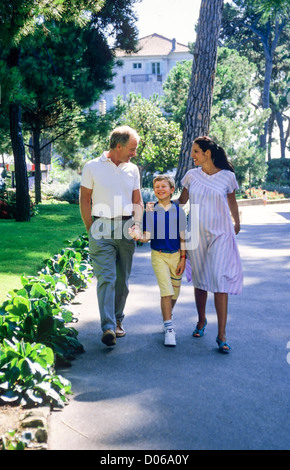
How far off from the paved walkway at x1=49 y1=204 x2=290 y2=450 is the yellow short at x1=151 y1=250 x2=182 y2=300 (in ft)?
1.63

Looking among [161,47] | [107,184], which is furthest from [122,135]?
[161,47]

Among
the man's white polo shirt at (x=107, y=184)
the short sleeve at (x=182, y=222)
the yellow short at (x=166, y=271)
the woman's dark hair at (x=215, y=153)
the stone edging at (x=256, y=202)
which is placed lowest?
the stone edging at (x=256, y=202)

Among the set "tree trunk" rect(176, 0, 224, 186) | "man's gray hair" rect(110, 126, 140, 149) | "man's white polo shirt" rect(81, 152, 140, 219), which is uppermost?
"tree trunk" rect(176, 0, 224, 186)

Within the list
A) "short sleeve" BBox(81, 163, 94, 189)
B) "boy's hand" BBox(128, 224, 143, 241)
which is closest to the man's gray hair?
"short sleeve" BBox(81, 163, 94, 189)

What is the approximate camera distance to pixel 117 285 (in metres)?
5.71

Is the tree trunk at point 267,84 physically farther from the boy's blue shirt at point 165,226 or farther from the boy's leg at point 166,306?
the boy's leg at point 166,306

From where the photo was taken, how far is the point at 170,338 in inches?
213

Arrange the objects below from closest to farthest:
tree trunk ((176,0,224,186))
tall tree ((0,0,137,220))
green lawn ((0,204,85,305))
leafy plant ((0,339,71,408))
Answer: leafy plant ((0,339,71,408)) < green lawn ((0,204,85,305)) < tall tree ((0,0,137,220)) < tree trunk ((176,0,224,186))

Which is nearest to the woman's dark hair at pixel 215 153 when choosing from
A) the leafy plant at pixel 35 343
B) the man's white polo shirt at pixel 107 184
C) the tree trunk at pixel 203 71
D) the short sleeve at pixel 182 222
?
the short sleeve at pixel 182 222

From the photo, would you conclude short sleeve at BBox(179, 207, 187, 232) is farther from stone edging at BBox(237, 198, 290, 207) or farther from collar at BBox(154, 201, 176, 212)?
stone edging at BBox(237, 198, 290, 207)

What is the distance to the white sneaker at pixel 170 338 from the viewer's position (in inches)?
212

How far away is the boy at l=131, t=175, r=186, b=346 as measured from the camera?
18.0 ft

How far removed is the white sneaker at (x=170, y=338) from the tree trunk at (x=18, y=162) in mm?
10464
